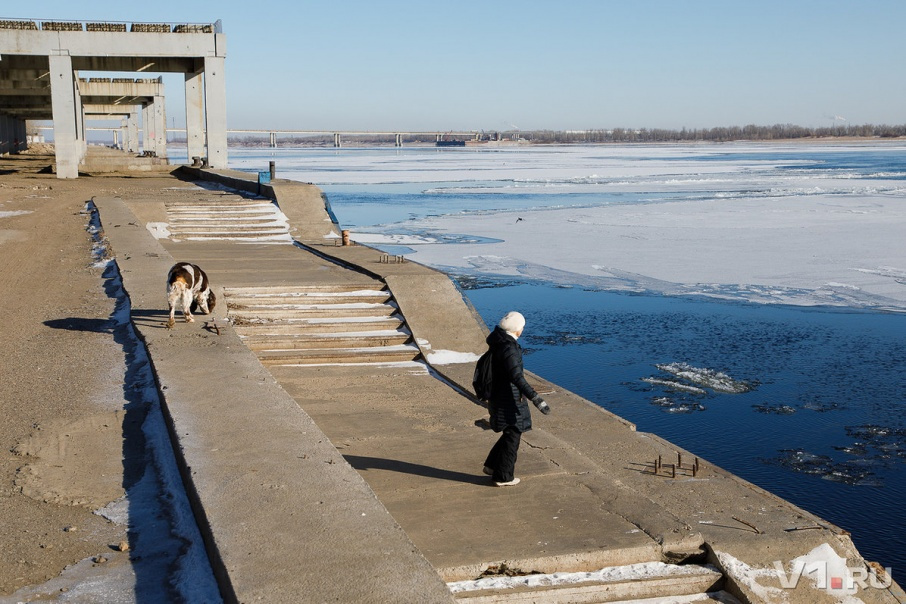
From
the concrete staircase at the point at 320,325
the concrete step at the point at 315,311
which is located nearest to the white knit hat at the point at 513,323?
the concrete staircase at the point at 320,325

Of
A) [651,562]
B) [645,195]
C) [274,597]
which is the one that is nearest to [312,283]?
[651,562]

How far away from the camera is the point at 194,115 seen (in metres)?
40.2

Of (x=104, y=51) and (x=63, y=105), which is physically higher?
(x=104, y=51)

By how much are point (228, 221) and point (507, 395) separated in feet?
49.6

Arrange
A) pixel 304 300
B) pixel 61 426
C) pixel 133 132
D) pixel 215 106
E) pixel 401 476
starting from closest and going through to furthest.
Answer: pixel 61 426 < pixel 401 476 < pixel 304 300 < pixel 215 106 < pixel 133 132

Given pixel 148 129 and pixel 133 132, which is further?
pixel 133 132

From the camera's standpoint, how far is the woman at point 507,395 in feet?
20.8

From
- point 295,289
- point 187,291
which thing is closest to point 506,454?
point 187,291

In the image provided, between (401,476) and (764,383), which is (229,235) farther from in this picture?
(401,476)

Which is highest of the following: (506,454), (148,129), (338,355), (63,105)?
(63,105)

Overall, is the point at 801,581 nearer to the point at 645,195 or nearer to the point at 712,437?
the point at 712,437

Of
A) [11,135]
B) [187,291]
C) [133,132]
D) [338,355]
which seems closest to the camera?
[187,291]

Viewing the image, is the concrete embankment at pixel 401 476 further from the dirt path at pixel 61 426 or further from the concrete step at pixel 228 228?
the concrete step at pixel 228 228

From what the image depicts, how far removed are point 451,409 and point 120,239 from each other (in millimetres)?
9373
